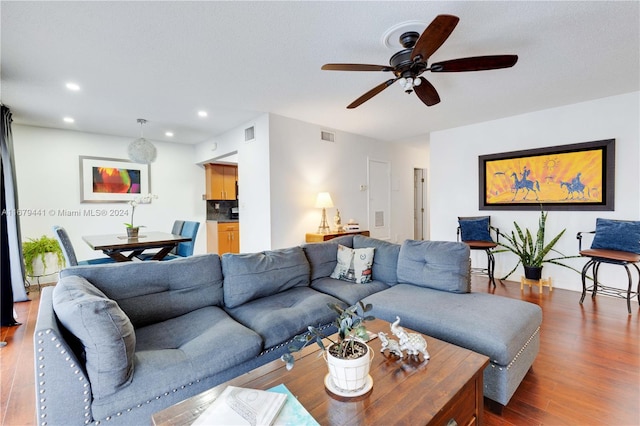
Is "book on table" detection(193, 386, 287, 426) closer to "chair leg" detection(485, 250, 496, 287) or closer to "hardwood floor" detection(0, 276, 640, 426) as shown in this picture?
"hardwood floor" detection(0, 276, 640, 426)

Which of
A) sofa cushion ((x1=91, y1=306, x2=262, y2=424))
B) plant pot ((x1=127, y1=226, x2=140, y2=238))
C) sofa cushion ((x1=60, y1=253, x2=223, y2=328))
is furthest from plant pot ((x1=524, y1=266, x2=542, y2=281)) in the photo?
plant pot ((x1=127, y1=226, x2=140, y2=238))

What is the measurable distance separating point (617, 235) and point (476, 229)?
147 centimetres

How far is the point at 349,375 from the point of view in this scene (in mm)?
1085

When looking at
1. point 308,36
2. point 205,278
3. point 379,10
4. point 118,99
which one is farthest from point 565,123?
point 118,99

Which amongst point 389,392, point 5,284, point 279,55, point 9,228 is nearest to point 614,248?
point 389,392

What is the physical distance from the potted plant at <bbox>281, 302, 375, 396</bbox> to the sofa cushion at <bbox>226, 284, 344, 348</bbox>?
Answer: 67 centimetres

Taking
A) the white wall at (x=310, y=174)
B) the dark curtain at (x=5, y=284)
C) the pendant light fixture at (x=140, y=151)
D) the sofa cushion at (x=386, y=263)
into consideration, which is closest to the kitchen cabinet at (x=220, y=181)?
the pendant light fixture at (x=140, y=151)

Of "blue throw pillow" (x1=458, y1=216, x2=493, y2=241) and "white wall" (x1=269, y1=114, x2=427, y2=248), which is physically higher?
"white wall" (x1=269, y1=114, x2=427, y2=248)

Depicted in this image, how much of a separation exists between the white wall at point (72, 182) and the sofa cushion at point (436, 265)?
4.90 meters

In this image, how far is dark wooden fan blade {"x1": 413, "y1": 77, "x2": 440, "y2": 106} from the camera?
2312mm

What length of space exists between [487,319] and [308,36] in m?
2.33

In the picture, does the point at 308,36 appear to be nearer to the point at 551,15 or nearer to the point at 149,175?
the point at 551,15

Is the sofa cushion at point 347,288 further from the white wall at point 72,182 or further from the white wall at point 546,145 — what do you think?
the white wall at point 72,182

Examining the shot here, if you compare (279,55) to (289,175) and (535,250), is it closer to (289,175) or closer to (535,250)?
(289,175)
